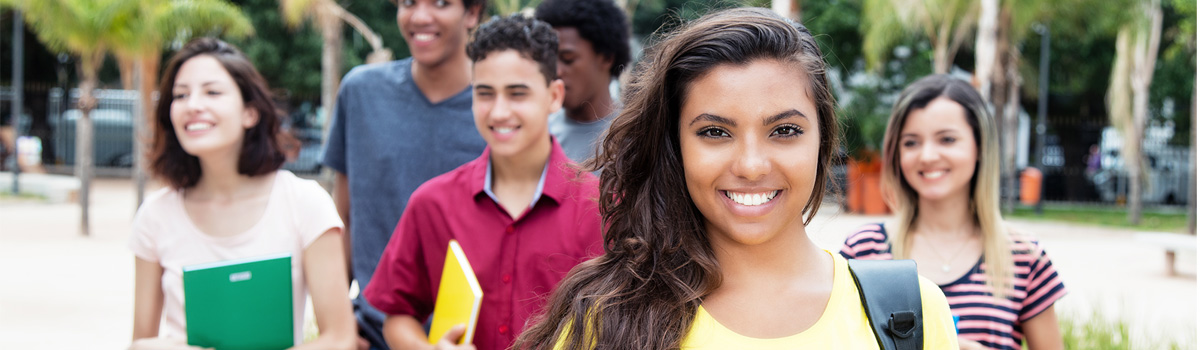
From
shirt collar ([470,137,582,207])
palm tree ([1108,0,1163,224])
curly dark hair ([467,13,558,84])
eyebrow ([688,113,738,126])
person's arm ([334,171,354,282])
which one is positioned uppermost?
palm tree ([1108,0,1163,224])

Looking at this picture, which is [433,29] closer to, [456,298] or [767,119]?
[456,298]

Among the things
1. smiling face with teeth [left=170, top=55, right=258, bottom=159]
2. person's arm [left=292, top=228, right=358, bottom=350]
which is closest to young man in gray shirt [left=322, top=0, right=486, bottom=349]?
person's arm [left=292, top=228, right=358, bottom=350]

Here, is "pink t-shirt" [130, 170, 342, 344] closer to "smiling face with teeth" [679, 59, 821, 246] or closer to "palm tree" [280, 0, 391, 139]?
"smiling face with teeth" [679, 59, 821, 246]

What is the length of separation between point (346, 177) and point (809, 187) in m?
2.03

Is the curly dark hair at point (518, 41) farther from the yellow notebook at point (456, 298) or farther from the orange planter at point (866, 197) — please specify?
the orange planter at point (866, 197)

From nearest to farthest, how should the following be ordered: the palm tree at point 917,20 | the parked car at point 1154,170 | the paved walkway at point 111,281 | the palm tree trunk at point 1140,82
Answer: the paved walkway at point 111,281 → the palm tree at point 917,20 → the palm tree trunk at point 1140,82 → the parked car at point 1154,170

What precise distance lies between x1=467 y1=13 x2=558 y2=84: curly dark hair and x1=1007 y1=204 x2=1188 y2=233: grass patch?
47.7ft

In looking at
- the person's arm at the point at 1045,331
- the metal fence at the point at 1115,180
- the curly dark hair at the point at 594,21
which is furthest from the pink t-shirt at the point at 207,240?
the metal fence at the point at 1115,180

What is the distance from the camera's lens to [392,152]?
2908mm

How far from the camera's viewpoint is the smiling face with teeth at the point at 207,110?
2.59 meters

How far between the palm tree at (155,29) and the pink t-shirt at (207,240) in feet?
30.6

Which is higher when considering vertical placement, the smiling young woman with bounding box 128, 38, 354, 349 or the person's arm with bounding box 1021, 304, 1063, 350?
the smiling young woman with bounding box 128, 38, 354, 349

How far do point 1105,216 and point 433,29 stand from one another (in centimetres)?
1698

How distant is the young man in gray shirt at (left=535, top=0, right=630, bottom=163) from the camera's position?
3.36 meters
